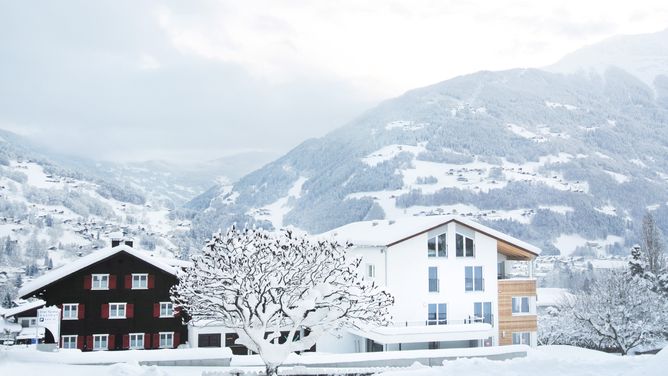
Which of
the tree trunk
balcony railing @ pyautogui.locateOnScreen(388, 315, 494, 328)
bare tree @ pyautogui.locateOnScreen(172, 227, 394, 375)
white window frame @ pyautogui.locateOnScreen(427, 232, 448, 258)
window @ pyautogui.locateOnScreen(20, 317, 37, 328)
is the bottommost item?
window @ pyautogui.locateOnScreen(20, 317, 37, 328)

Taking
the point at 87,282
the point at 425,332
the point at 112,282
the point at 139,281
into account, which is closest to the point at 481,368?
the point at 425,332

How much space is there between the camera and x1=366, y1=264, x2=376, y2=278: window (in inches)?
1734

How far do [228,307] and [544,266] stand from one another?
183 meters

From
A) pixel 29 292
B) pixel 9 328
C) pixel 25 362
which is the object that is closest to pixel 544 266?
pixel 9 328

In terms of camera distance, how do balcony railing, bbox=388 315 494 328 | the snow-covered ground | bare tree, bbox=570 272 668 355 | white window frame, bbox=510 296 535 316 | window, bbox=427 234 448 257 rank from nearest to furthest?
the snow-covered ground → balcony railing, bbox=388 315 494 328 → window, bbox=427 234 448 257 → white window frame, bbox=510 296 535 316 → bare tree, bbox=570 272 668 355

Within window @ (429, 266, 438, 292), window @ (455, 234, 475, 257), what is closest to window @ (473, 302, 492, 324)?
window @ (429, 266, 438, 292)

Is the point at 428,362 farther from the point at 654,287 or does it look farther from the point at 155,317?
the point at 654,287

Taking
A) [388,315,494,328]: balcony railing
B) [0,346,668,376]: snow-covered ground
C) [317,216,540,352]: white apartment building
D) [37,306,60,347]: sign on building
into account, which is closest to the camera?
[0,346,668,376]: snow-covered ground

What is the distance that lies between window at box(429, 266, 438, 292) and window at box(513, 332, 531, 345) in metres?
6.79

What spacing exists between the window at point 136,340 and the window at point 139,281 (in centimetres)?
324

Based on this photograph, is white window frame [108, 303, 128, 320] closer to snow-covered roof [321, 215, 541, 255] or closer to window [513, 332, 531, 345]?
snow-covered roof [321, 215, 541, 255]

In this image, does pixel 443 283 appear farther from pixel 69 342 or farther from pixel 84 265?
pixel 69 342

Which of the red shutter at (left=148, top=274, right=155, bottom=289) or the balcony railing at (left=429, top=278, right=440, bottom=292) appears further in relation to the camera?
the red shutter at (left=148, top=274, right=155, bottom=289)

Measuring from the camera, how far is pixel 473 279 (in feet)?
148
